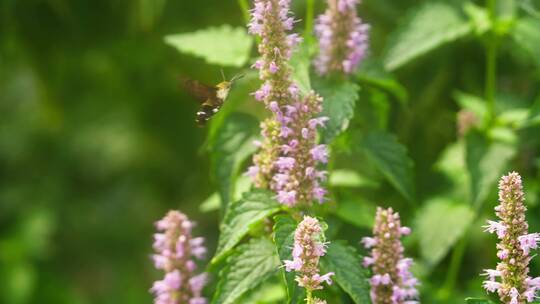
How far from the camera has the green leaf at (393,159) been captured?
221 centimetres

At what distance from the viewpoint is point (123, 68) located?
13.6 ft

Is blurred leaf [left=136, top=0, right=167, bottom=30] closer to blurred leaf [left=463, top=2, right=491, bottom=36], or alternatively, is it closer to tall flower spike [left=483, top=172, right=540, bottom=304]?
blurred leaf [left=463, top=2, right=491, bottom=36]

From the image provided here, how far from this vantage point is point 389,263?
5.80 feet

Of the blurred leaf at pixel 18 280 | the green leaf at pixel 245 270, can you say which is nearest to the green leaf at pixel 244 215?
the green leaf at pixel 245 270

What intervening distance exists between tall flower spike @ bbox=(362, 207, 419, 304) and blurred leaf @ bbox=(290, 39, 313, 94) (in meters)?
0.30

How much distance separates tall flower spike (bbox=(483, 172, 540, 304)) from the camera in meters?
1.51

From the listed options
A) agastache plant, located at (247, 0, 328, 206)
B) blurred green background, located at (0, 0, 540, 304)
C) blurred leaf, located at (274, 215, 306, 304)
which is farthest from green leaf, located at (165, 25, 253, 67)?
blurred green background, located at (0, 0, 540, 304)

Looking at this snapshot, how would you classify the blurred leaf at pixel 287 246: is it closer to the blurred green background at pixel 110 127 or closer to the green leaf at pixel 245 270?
the green leaf at pixel 245 270

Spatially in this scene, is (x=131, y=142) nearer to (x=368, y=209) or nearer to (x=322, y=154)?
(x=368, y=209)

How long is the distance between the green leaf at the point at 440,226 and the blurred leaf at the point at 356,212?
0.29 meters

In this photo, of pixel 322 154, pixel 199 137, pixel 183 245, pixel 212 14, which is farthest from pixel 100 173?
pixel 322 154

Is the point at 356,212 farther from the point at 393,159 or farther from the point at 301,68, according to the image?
the point at 301,68

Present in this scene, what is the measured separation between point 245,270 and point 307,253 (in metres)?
0.34

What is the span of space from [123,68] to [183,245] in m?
2.30
